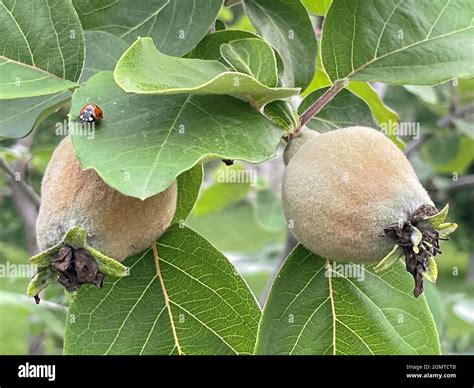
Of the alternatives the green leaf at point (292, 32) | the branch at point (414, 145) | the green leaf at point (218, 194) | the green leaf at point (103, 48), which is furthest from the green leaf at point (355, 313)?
the green leaf at point (218, 194)

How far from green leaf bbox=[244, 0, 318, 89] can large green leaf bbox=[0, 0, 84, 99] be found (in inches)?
12.0

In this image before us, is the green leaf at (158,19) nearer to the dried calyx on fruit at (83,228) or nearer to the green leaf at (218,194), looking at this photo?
the dried calyx on fruit at (83,228)

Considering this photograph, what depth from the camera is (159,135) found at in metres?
0.84

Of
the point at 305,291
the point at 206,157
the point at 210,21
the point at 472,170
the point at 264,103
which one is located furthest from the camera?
the point at 472,170

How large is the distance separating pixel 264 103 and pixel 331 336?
0.44m

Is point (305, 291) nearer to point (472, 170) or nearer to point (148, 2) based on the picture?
point (148, 2)

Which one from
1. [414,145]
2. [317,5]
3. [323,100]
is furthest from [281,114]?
[414,145]

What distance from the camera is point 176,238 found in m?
1.11

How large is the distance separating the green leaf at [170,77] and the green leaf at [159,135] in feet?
0.16

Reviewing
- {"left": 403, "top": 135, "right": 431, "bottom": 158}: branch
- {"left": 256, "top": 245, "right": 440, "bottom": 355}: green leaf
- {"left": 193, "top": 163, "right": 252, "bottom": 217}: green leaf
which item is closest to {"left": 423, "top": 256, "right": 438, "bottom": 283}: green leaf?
{"left": 256, "top": 245, "right": 440, "bottom": 355}: green leaf

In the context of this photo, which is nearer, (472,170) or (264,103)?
(264,103)

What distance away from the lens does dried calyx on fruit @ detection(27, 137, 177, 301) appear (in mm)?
840

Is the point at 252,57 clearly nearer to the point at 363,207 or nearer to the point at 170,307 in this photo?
the point at 363,207
